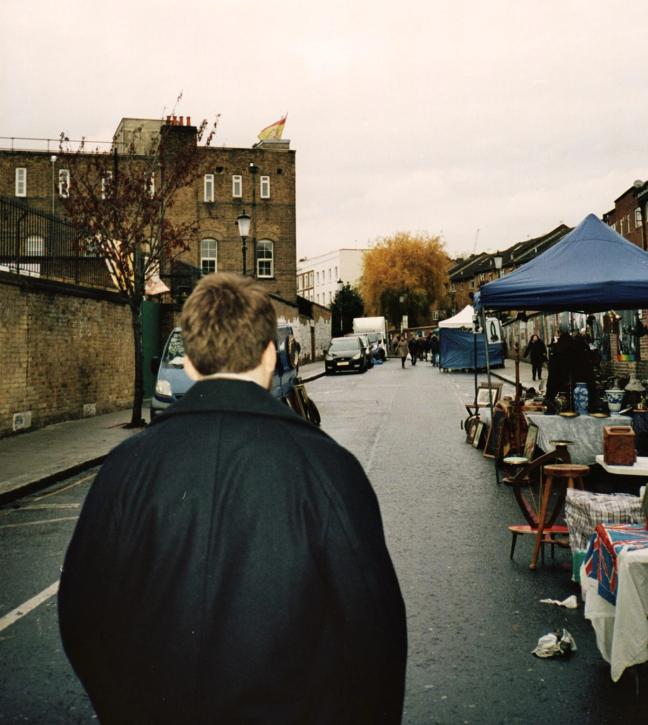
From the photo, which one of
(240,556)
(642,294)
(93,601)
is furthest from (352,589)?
(642,294)

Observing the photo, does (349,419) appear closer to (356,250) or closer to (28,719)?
(28,719)

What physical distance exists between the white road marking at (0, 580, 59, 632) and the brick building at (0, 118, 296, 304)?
40.5m

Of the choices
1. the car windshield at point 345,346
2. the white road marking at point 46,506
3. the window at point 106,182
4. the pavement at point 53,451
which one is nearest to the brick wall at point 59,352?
the pavement at point 53,451

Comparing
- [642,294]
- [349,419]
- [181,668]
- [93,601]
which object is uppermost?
[642,294]

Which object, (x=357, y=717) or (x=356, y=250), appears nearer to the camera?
(x=357, y=717)

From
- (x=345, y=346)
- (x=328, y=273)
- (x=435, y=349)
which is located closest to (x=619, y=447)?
(x=345, y=346)

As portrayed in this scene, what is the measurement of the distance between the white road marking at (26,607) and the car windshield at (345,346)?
3334 cm

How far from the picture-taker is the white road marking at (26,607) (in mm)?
5039

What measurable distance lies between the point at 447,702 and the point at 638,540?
55.1 inches

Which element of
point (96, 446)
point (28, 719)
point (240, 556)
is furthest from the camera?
point (96, 446)

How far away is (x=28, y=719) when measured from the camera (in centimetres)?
367

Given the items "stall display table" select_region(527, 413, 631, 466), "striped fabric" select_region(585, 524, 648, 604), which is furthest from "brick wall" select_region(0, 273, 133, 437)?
"striped fabric" select_region(585, 524, 648, 604)

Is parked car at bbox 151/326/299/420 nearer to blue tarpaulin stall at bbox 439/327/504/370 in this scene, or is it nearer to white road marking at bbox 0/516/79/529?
white road marking at bbox 0/516/79/529

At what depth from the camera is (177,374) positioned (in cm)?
1519
